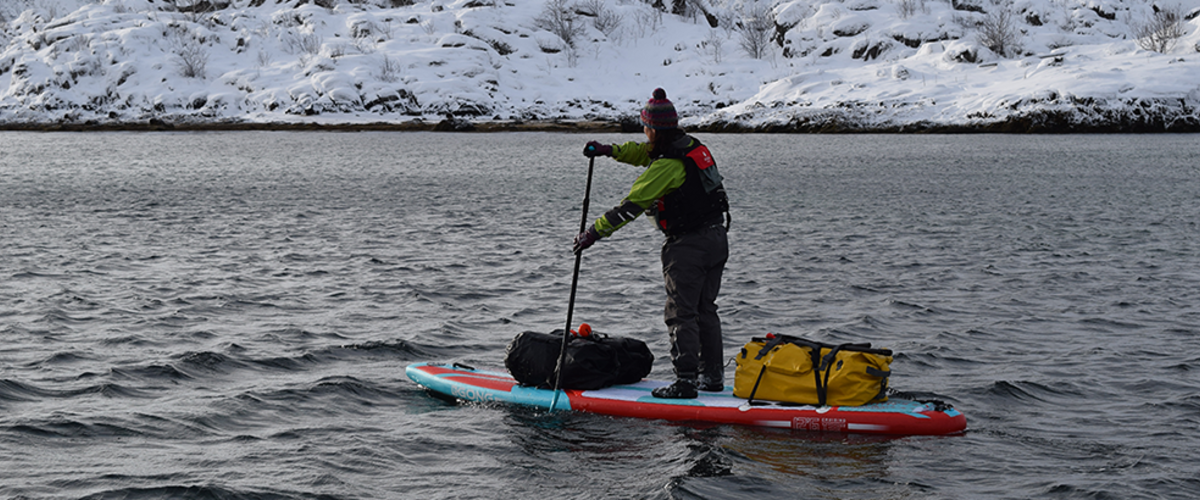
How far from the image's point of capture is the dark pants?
28.4 feet

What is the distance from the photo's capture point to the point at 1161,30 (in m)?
93.1

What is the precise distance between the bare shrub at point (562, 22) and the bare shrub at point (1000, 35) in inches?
1739

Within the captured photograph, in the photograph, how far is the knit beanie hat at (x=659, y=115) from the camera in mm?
8406

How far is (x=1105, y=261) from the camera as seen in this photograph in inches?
690

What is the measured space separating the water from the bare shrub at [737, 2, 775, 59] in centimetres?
8123

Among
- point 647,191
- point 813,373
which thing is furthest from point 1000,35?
point 647,191

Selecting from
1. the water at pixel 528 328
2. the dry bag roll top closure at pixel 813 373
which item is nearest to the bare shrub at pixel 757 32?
the water at pixel 528 328

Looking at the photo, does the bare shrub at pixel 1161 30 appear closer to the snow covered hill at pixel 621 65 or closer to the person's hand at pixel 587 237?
the snow covered hill at pixel 621 65

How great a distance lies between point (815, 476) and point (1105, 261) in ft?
40.6

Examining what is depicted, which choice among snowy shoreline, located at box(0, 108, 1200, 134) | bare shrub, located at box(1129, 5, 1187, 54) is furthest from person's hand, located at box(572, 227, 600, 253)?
bare shrub, located at box(1129, 5, 1187, 54)

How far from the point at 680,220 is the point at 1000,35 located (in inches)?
3764

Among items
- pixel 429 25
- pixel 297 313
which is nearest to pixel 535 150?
pixel 297 313

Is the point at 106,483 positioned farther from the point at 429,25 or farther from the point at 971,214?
the point at 429,25

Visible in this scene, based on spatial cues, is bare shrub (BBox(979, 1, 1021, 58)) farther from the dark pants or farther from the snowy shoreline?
the dark pants
